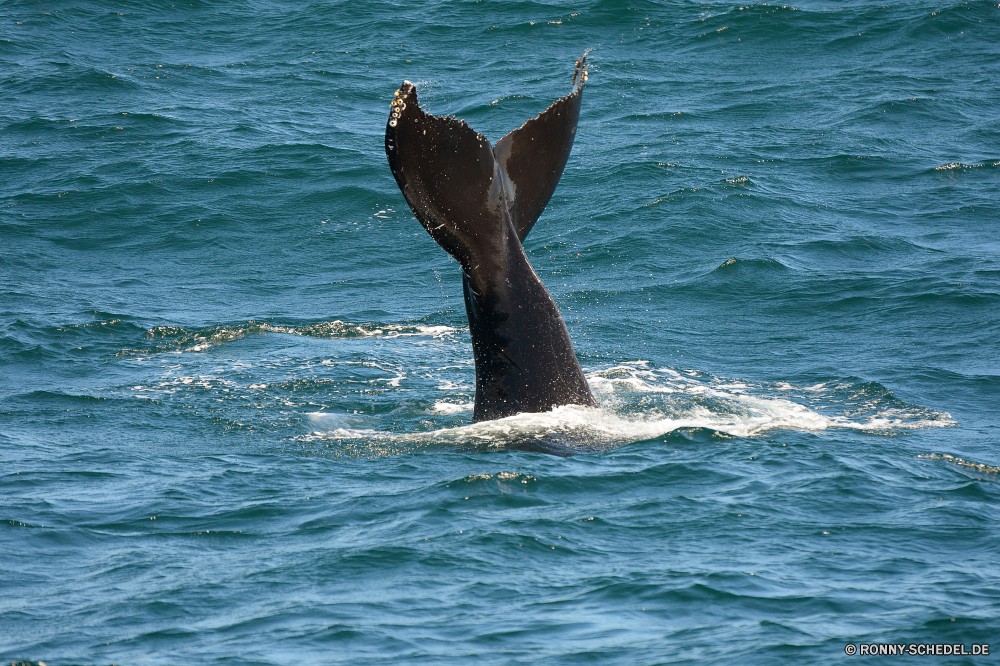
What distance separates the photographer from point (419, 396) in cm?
994

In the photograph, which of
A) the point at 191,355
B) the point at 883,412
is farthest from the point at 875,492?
the point at 191,355

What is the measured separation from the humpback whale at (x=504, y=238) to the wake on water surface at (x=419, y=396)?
0.73ft

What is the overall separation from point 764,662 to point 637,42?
61.1 feet

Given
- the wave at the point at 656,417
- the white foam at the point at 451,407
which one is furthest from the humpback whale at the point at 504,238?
the white foam at the point at 451,407

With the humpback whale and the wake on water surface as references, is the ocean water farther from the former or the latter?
the humpback whale

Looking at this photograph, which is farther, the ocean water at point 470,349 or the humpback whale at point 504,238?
the humpback whale at point 504,238

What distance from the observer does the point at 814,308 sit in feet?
40.6

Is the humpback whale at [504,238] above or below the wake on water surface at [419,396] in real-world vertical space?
above

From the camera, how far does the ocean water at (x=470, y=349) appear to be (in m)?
5.68

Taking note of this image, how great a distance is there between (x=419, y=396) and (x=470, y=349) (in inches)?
65.8

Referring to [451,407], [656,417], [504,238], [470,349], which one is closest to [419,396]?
[451,407]

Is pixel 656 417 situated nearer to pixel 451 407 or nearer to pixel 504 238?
pixel 451 407

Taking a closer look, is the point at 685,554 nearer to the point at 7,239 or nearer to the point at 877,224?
the point at 877,224

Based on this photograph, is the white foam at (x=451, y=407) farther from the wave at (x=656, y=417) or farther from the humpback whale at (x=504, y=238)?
the humpback whale at (x=504, y=238)
